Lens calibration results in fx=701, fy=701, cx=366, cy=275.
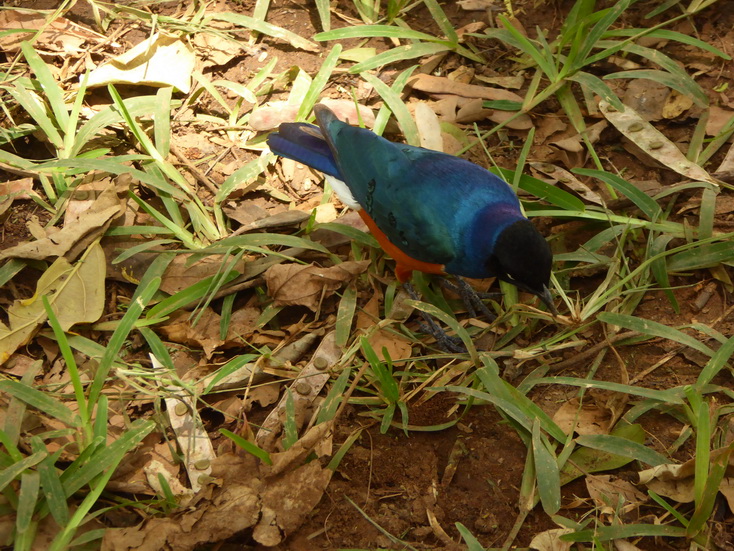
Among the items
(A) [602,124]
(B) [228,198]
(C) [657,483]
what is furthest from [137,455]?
(A) [602,124]

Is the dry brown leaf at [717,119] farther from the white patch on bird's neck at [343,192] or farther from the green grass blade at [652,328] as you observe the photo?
the white patch on bird's neck at [343,192]

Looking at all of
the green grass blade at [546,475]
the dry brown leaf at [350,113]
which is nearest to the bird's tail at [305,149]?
the dry brown leaf at [350,113]

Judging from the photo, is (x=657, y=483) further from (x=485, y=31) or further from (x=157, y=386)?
(x=485, y=31)

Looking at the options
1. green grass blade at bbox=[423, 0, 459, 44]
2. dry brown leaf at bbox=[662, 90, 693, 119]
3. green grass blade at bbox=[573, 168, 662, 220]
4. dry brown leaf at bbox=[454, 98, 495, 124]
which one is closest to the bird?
green grass blade at bbox=[573, 168, 662, 220]

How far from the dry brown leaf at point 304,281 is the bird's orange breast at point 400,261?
222mm

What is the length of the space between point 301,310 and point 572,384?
1.58m

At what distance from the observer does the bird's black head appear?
11.1 feet

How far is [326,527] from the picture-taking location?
302 cm

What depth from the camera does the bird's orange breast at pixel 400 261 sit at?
3.90 metres

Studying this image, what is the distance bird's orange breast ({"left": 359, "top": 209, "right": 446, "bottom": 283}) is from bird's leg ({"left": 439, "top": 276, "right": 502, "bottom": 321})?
Result: 0.69 ft

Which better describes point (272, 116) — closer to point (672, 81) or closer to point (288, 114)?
point (288, 114)

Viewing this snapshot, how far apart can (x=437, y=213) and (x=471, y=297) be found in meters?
0.60

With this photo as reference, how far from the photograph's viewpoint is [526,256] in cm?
338

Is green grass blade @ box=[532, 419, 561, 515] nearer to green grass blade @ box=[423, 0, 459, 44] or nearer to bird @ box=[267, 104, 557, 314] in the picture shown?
bird @ box=[267, 104, 557, 314]
